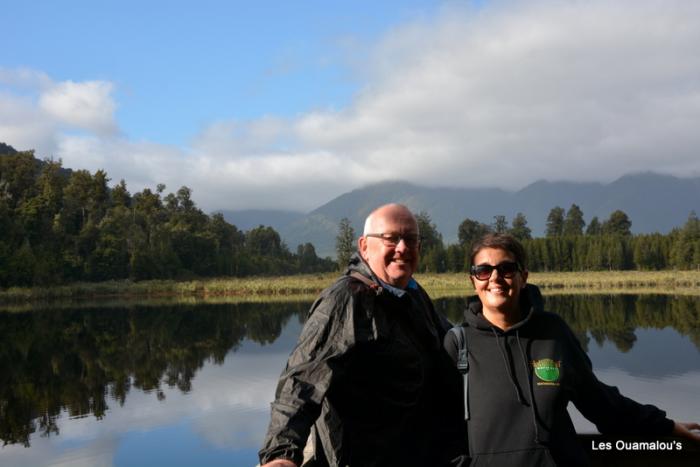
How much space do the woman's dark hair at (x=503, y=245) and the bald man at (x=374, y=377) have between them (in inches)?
11.1

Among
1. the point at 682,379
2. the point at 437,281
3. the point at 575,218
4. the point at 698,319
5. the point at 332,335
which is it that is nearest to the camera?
the point at 332,335

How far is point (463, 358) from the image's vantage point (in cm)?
267

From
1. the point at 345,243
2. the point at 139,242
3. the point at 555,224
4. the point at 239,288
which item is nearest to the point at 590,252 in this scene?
the point at 555,224

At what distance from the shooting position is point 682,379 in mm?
13156

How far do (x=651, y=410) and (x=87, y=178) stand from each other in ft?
238

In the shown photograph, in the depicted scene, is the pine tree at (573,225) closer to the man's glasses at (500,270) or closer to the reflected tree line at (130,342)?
the reflected tree line at (130,342)

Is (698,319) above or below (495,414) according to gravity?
below

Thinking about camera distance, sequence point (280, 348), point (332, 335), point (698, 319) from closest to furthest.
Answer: point (332, 335) < point (280, 348) < point (698, 319)

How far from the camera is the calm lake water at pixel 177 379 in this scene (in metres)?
9.53

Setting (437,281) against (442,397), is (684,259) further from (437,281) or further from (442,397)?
(442,397)

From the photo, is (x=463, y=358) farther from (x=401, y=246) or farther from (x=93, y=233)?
(x=93, y=233)

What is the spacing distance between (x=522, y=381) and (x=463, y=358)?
247 millimetres

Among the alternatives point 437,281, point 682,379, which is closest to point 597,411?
point 682,379

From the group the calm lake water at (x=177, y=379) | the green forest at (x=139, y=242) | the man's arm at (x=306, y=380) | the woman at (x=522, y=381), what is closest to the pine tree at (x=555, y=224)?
the green forest at (x=139, y=242)
